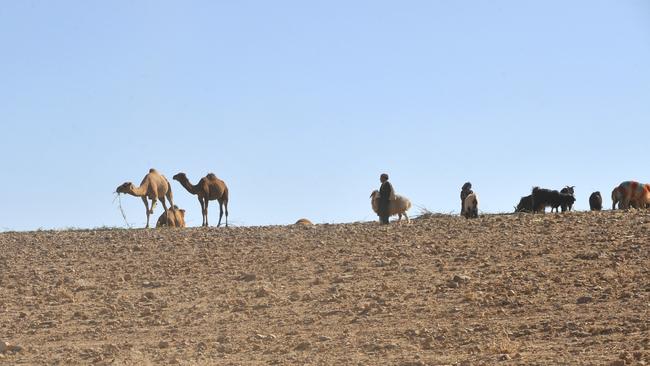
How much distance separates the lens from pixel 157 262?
17.2 meters

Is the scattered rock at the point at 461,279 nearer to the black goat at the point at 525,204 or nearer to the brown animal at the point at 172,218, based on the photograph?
the black goat at the point at 525,204

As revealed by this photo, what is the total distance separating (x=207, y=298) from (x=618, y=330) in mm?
5525

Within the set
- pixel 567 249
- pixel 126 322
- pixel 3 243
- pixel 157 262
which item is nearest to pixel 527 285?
pixel 567 249

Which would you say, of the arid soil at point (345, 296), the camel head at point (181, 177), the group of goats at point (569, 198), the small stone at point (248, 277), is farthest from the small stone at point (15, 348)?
the camel head at point (181, 177)

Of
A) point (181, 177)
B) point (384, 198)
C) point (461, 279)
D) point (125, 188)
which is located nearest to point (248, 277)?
point (461, 279)

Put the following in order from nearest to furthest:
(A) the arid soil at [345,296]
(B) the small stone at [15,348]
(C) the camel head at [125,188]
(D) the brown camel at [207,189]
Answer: (A) the arid soil at [345,296]
(B) the small stone at [15,348]
(C) the camel head at [125,188]
(D) the brown camel at [207,189]

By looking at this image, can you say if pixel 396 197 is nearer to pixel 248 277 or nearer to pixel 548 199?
pixel 548 199

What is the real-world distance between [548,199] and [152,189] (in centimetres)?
1022

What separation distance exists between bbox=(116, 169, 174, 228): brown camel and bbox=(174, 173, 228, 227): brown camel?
0.43m

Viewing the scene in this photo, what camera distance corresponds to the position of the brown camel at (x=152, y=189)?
2736 cm

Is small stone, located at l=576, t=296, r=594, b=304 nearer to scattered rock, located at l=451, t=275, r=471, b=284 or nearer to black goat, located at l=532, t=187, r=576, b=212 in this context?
scattered rock, located at l=451, t=275, r=471, b=284

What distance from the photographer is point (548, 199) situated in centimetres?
2312

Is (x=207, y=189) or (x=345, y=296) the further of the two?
(x=207, y=189)

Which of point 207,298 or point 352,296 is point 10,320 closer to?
point 207,298
